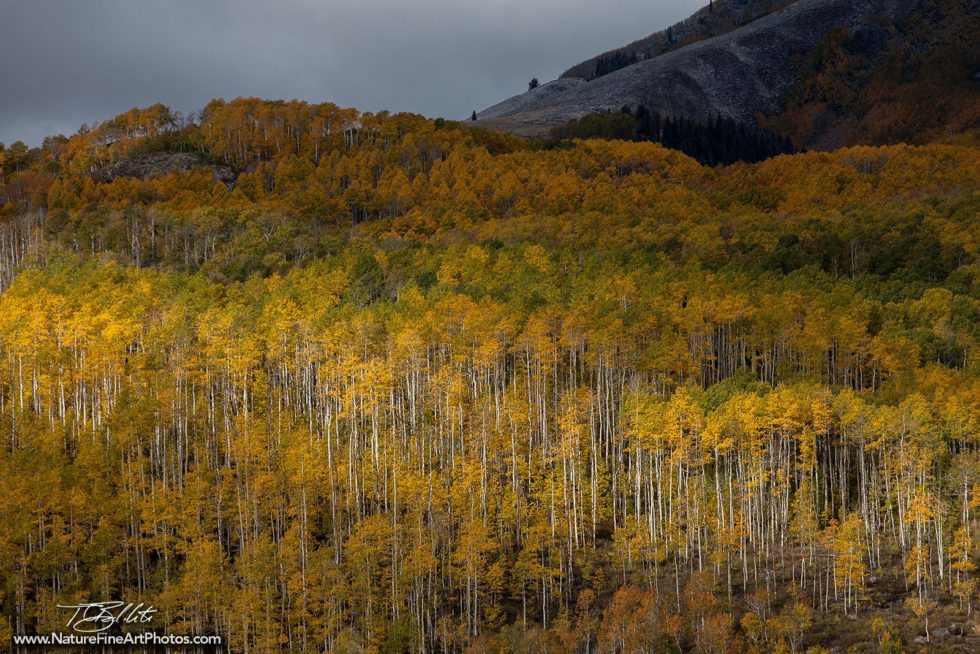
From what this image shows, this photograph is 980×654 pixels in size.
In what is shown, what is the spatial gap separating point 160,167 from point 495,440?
12144 cm

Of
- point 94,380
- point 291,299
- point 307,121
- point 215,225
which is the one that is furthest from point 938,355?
point 307,121

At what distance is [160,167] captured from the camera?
16750cm

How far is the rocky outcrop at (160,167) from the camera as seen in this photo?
165m

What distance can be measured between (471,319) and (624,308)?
61.3ft

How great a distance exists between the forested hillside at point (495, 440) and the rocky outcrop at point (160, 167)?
146ft

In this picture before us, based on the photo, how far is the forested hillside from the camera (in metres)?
56.1

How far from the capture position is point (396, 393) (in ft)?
265
